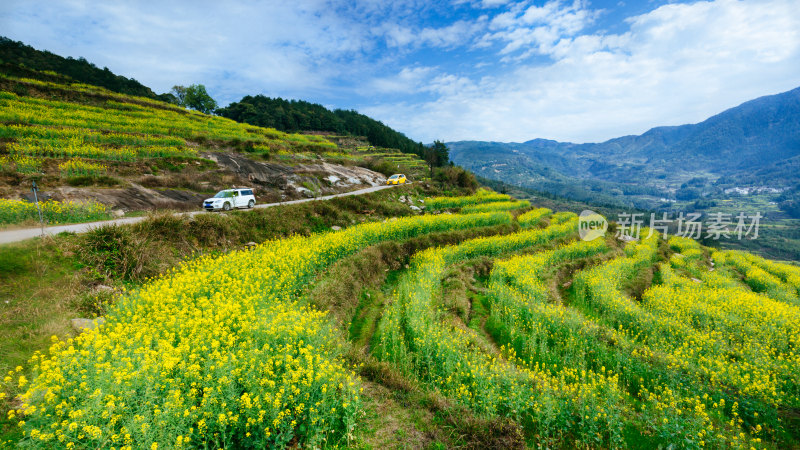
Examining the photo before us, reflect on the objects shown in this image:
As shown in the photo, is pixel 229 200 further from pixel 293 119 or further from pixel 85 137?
pixel 293 119

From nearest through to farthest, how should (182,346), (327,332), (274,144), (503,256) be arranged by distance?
(182,346), (327,332), (503,256), (274,144)

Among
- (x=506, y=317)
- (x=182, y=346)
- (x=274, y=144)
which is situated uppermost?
(x=274, y=144)

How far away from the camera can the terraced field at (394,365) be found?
5.04m

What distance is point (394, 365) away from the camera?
8719 mm

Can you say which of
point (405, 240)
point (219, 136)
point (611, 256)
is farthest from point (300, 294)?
point (219, 136)

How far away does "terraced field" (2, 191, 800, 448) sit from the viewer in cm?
504

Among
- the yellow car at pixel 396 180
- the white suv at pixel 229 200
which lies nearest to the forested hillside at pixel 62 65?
the white suv at pixel 229 200

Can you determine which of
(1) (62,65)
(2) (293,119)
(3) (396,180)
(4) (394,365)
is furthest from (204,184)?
(2) (293,119)

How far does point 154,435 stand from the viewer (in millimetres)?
4492

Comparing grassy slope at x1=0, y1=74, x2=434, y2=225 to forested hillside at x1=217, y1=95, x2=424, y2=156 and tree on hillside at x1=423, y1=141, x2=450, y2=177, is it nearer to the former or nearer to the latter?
forested hillside at x1=217, y1=95, x2=424, y2=156

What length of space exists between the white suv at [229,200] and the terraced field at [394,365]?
24.6 ft

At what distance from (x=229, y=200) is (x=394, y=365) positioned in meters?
17.2

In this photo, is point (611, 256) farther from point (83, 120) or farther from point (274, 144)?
point (83, 120)

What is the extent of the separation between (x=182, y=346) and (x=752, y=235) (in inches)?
7815
